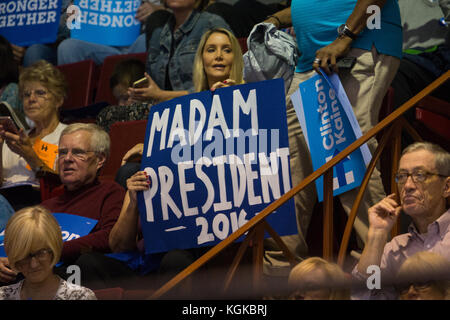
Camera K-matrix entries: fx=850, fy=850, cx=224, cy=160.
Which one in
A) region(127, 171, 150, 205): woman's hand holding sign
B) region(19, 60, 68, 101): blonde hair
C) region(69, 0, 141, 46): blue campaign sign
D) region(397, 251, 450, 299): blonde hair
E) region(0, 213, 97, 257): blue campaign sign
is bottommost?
region(397, 251, 450, 299): blonde hair

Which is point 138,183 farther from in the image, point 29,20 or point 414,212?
point 29,20

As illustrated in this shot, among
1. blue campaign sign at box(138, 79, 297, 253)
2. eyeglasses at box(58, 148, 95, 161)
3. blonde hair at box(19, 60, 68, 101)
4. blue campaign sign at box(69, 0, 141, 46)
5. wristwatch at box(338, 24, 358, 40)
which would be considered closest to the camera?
blue campaign sign at box(138, 79, 297, 253)

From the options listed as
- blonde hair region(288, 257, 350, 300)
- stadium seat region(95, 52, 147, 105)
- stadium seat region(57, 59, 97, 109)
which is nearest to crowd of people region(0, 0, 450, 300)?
blonde hair region(288, 257, 350, 300)

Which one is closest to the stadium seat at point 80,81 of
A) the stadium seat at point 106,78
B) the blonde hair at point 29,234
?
the stadium seat at point 106,78

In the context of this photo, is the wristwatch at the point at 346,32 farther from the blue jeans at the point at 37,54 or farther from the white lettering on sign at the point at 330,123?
the blue jeans at the point at 37,54

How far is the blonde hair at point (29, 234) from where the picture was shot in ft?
10.2

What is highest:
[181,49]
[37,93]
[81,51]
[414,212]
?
[81,51]

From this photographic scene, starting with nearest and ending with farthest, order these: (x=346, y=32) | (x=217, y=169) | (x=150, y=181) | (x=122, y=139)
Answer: (x=217, y=169) < (x=150, y=181) < (x=346, y=32) < (x=122, y=139)

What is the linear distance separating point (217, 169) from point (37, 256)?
0.83 metres

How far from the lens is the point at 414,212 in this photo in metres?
3.04

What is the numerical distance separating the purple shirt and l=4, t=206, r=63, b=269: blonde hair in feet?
3.63

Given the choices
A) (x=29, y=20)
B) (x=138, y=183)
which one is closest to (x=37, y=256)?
(x=138, y=183)

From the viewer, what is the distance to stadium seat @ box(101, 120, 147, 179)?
15.6ft

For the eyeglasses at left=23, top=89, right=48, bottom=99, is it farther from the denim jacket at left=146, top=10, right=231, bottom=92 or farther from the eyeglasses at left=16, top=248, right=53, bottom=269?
the eyeglasses at left=16, top=248, right=53, bottom=269
